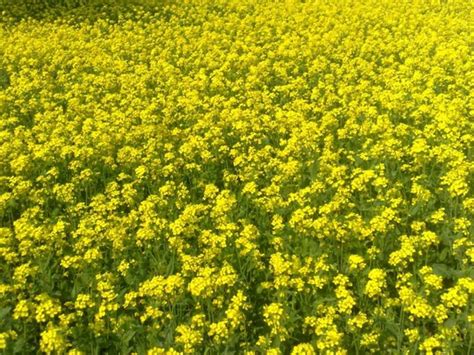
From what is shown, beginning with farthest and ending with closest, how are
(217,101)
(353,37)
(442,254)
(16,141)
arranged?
(353,37), (217,101), (16,141), (442,254)

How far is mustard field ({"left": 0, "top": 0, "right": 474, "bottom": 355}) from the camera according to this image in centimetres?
516

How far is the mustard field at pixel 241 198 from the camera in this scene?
516 cm

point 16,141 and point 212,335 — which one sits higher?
point 16,141

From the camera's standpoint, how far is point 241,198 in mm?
7582

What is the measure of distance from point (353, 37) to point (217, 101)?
6.27 metres

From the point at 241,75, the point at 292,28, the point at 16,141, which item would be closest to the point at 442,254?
the point at 16,141

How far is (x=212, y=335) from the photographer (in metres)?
5.09

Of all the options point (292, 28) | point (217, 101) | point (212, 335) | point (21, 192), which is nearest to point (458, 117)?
point (217, 101)

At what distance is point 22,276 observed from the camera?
5496 mm

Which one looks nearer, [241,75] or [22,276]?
[22,276]

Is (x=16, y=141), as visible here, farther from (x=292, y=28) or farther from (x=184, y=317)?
(x=292, y=28)

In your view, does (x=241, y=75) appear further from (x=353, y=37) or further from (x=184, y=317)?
(x=184, y=317)

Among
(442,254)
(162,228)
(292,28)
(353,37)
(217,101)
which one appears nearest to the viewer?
(442,254)

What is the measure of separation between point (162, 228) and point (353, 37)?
10369 millimetres
